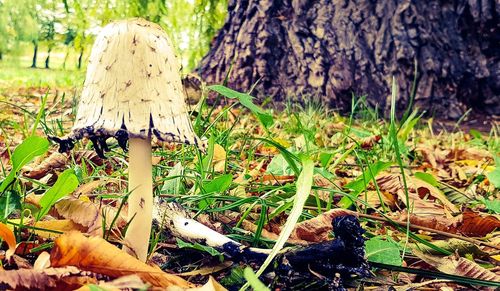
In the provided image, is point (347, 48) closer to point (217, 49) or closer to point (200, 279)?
point (217, 49)

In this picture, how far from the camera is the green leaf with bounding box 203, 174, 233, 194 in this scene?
4.24 feet

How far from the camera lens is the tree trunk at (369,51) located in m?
3.96

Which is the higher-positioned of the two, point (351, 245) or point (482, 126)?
point (351, 245)

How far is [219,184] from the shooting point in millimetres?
1312

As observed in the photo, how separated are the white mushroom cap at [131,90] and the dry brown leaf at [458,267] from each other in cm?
62

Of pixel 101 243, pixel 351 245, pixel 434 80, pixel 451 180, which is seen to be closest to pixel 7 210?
pixel 101 243

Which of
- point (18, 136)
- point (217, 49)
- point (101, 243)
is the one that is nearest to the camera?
point (101, 243)

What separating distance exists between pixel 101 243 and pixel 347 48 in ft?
11.1

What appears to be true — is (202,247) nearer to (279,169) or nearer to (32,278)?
(32,278)

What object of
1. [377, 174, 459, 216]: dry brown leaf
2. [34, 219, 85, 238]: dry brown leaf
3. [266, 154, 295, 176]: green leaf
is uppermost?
[34, 219, 85, 238]: dry brown leaf

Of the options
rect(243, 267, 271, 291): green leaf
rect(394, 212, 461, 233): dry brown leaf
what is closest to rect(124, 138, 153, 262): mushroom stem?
rect(243, 267, 271, 291): green leaf

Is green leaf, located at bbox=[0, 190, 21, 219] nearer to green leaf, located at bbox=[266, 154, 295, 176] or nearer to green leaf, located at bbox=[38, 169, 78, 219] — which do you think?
green leaf, located at bbox=[38, 169, 78, 219]

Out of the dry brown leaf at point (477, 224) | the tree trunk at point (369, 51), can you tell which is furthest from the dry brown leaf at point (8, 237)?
the tree trunk at point (369, 51)

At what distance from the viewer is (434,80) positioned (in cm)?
407
